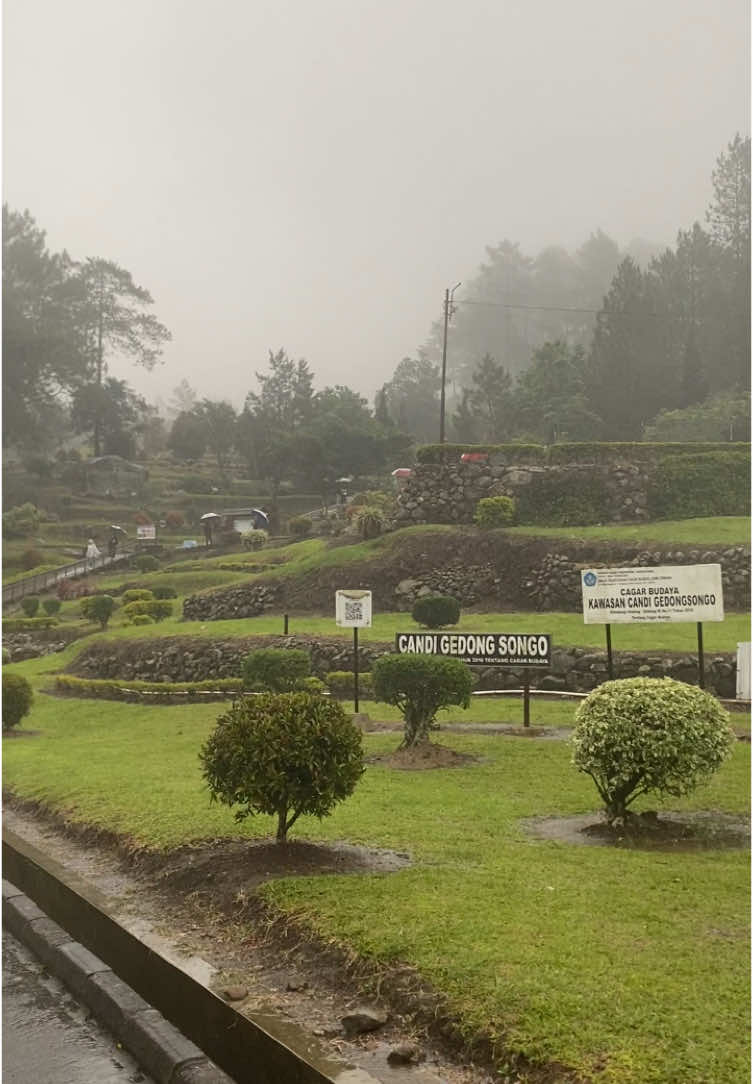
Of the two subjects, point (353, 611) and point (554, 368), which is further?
point (554, 368)

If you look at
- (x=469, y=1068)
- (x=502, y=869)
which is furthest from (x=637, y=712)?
(x=469, y=1068)

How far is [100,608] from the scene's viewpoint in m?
21.1

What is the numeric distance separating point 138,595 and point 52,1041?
16141mm

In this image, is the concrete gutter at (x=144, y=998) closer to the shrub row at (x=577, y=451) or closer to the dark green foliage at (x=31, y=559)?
the shrub row at (x=577, y=451)

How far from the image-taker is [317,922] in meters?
5.30

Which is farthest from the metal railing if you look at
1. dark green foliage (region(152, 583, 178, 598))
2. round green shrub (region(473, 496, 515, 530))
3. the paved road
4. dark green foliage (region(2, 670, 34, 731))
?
the paved road

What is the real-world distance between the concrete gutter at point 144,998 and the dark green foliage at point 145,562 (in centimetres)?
1394

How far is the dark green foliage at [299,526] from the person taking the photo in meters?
20.3

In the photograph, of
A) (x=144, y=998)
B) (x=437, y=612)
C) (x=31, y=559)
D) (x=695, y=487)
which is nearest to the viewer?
(x=144, y=998)

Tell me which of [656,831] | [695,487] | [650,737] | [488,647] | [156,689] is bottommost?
[656,831]

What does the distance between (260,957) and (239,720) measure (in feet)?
5.66

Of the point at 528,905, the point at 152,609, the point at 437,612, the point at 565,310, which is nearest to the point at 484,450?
the point at 437,612

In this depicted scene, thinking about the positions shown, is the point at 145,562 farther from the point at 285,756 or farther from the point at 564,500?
the point at 285,756

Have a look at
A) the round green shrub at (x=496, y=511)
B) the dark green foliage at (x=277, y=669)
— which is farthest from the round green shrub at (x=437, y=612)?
the dark green foliage at (x=277, y=669)
